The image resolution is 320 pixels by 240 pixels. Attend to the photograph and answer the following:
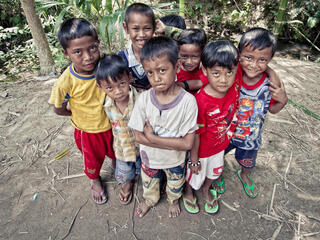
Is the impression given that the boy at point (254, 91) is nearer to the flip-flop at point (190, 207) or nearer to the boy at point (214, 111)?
the boy at point (214, 111)

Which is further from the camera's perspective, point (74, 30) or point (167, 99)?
point (74, 30)

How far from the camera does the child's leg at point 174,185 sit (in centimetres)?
175

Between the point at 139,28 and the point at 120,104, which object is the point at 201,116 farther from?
the point at 139,28

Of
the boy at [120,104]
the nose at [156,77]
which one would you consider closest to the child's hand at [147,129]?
the boy at [120,104]

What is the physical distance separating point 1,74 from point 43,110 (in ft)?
7.21

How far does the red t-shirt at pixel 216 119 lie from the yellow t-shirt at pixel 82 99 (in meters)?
0.79

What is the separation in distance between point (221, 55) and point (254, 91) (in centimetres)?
45

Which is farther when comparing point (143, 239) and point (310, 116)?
point (310, 116)

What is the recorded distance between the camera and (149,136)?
151 cm

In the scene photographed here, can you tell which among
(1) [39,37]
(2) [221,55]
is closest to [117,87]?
(2) [221,55]

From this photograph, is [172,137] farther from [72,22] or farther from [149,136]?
[72,22]

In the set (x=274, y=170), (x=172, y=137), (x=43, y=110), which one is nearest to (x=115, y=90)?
(x=172, y=137)

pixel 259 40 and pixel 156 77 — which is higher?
pixel 259 40

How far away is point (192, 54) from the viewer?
1.72 meters
